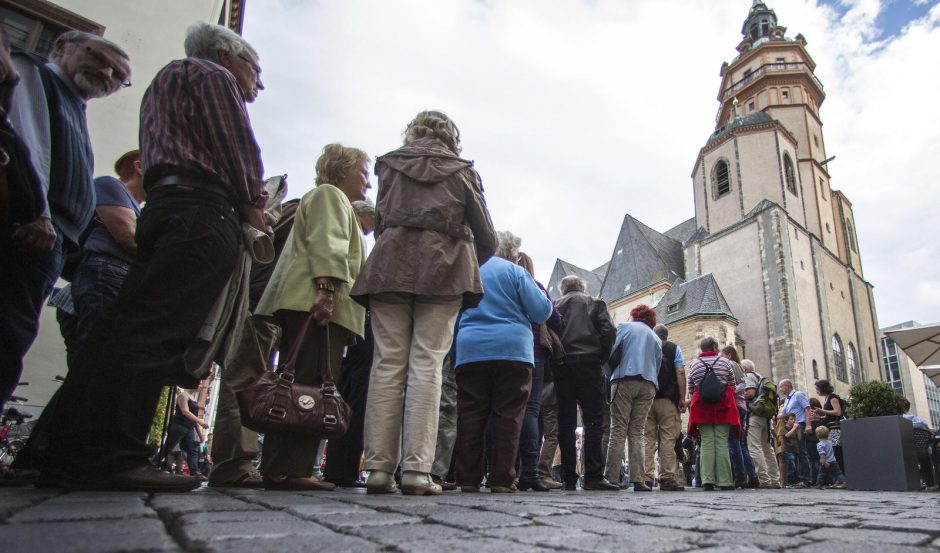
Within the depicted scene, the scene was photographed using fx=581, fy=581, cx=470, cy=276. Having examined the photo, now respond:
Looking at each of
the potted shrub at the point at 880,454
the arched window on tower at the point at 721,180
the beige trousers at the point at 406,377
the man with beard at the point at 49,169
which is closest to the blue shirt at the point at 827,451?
the potted shrub at the point at 880,454

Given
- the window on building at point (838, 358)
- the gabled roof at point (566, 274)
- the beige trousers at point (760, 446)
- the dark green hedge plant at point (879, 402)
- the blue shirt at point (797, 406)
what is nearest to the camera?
the beige trousers at point (760, 446)

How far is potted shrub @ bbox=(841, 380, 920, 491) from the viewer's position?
23.8ft

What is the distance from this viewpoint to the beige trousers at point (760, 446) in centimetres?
822

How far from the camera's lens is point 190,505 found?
69.4 inches

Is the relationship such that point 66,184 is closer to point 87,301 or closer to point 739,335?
point 87,301

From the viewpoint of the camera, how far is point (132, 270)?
2498mm

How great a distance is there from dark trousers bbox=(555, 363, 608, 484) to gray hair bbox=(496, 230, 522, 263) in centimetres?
134

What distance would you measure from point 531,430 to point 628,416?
1.81 meters

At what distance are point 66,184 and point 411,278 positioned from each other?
1.61m

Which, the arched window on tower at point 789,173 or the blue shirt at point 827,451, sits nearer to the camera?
the blue shirt at point 827,451

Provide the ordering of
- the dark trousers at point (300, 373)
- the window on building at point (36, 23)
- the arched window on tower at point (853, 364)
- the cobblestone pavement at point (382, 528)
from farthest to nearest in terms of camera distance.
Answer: the arched window on tower at point (853, 364) → the window on building at point (36, 23) → the dark trousers at point (300, 373) → the cobblestone pavement at point (382, 528)

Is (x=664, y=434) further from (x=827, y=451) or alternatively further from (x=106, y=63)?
(x=106, y=63)

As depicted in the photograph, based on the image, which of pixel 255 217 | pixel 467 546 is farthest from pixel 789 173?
pixel 467 546

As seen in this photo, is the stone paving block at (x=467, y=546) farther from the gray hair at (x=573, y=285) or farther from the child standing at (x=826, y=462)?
the child standing at (x=826, y=462)
